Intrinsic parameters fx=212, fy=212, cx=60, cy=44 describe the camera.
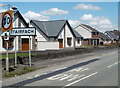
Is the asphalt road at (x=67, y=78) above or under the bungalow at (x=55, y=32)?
under

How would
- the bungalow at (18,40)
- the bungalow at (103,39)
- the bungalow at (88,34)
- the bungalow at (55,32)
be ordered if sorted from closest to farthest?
the bungalow at (18,40)
the bungalow at (55,32)
the bungalow at (88,34)
the bungalow at (103,39)

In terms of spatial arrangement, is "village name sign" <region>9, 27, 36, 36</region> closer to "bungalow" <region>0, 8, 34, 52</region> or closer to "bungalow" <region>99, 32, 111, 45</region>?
"bungalow" <region>0, 8, 34, 52</region>

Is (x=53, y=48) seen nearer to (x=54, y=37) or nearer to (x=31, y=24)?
(x=54, y=37)

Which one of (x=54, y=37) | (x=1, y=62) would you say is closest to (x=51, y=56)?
(x=1, y=62)

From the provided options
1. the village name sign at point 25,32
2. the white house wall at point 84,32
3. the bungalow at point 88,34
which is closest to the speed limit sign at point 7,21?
the village name sign at point 25,32

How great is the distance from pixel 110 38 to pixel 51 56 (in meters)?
78.6

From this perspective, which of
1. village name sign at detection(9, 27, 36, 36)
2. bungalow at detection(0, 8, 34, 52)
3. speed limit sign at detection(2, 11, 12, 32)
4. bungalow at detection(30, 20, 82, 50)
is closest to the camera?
speed limit sign at detection(2, 11, 12, 32)

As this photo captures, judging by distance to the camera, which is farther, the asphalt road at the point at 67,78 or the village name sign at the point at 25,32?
the village name sign at the point at 25,32

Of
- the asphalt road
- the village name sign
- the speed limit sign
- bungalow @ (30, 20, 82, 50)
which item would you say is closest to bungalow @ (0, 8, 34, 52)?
bungalow @ (30, 20, 82, 50)

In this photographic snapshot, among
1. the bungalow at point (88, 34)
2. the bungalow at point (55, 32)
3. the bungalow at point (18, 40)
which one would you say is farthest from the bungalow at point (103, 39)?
the bungalow at point (18, 40)

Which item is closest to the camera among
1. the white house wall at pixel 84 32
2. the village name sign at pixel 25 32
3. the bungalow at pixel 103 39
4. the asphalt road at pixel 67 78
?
the asphalt road at pixel 67 78

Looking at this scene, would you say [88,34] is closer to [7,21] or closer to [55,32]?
[55,32]

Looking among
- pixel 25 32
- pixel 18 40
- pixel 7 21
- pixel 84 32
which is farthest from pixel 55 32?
pixel 7 21

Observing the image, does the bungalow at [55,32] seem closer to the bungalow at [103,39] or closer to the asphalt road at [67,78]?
the asphalt road at [67,78]
